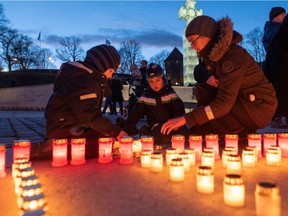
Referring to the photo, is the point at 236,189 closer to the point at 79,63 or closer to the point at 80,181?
the point at 80,181

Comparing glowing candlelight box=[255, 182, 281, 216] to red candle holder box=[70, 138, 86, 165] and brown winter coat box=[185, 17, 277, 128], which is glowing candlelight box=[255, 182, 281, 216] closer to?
brown winter coat box=[185, 17, 277, 128]

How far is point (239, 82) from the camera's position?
2988 millimetres

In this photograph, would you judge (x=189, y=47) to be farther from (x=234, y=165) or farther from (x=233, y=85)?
(x=234, y=165)

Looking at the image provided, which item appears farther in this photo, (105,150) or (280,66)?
(280,66)

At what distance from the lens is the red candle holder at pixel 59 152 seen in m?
2.66

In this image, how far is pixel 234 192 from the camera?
5.29 ft

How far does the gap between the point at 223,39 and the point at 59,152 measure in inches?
73.6

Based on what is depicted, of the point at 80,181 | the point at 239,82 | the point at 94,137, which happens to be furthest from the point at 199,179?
the point at 94,137

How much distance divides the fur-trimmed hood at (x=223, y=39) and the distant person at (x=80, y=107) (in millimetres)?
1146

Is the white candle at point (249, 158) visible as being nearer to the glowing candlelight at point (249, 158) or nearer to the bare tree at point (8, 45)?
the glowing candlelight at point (249, 158)

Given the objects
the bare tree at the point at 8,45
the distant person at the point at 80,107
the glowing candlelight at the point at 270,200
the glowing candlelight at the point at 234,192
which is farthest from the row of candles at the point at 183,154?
the bare tree at the point at 8,45

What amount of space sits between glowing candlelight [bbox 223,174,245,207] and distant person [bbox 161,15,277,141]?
1.34 meters

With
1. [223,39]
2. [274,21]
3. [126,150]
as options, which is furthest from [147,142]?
[274,21]

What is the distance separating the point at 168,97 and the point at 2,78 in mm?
29799
